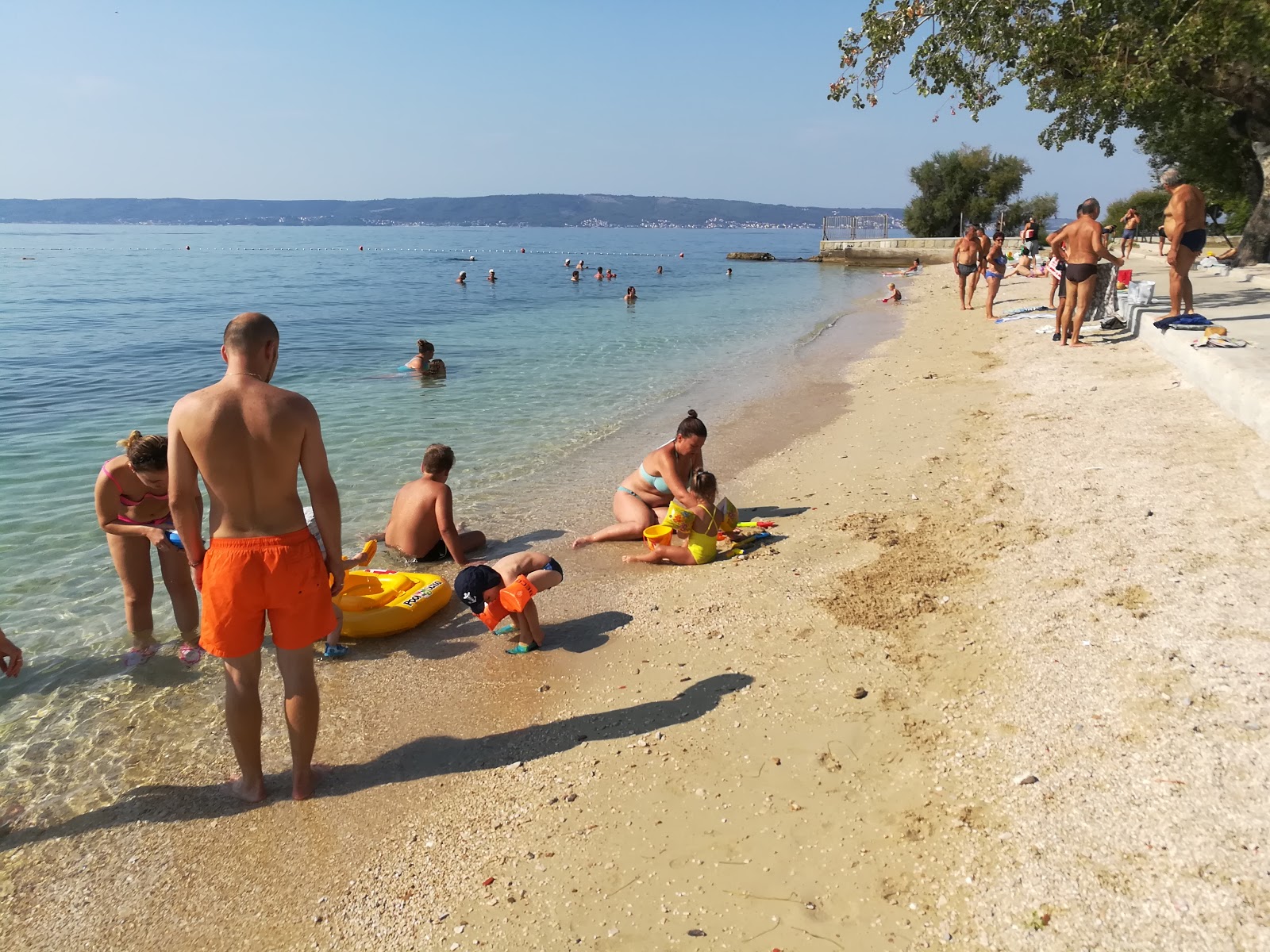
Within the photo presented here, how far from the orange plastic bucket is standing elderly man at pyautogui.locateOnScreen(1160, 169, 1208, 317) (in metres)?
8.25

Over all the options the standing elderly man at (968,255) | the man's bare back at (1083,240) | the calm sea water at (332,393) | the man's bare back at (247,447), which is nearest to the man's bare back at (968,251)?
the standing elderly man at (968,255)

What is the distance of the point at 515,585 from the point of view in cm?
494

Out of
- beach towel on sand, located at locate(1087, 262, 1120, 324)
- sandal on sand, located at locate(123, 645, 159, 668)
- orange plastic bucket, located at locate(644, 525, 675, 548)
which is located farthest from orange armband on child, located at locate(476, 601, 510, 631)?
beach towel on sand, located at locate(1087, 262, 1120, 324)

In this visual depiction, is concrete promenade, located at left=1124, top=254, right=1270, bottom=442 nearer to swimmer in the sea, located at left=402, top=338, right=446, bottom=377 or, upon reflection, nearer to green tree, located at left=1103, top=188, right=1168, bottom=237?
swimmer in the sea, located at left=402, top=338, right=446, bottom=377

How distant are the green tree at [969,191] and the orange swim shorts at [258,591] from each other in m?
56.4

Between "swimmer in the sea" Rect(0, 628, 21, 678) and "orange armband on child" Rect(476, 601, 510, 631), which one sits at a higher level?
"swimmer in the sea" Rect(0, 628, 21, 678)

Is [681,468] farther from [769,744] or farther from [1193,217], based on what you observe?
[1193,217]

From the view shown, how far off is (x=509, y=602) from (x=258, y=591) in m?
1.82

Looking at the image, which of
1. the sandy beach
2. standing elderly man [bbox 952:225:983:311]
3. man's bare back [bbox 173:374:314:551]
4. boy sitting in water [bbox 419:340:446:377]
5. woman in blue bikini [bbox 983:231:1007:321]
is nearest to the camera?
the sandy beach

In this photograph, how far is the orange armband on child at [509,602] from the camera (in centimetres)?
490

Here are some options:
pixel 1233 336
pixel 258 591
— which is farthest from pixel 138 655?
pixel 1233 336

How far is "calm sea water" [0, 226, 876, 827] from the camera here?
5.00m

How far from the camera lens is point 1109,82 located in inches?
468

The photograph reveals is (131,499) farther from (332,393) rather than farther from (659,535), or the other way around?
(332,393)
